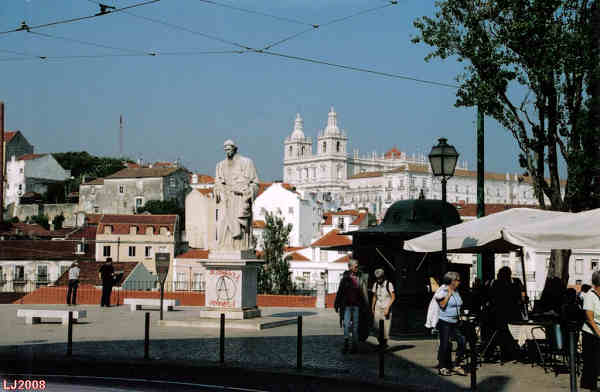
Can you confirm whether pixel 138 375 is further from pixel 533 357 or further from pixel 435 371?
pixel 533 357

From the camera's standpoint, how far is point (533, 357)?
1175 centimetres

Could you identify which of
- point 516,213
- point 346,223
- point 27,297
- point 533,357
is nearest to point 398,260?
point 516,213

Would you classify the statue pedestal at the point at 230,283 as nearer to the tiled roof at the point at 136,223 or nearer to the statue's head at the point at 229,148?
the statue's head at the point at 229,148

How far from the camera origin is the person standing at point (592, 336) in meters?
9.18

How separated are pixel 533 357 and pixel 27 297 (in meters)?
19.5

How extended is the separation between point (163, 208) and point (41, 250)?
154 ft

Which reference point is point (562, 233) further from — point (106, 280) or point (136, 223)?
point (136, 223)

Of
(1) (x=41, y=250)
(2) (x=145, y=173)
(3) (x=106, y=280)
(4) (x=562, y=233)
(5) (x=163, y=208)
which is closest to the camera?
(4) (x=562, y=233)

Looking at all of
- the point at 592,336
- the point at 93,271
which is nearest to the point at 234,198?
the point at 592,336

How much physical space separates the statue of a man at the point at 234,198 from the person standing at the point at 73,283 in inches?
288

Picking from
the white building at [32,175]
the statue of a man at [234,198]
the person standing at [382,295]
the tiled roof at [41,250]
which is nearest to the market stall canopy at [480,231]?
the person standing at [382,295]

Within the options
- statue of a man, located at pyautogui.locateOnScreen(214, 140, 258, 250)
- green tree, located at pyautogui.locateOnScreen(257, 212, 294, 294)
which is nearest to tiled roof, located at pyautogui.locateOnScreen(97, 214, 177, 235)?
green tree, located at pyautogui.locateOnScreen(257, 212, 294, 294)

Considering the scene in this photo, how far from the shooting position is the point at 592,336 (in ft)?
30.9

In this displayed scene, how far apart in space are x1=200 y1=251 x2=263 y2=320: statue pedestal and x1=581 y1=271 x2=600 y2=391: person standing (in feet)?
26.4
